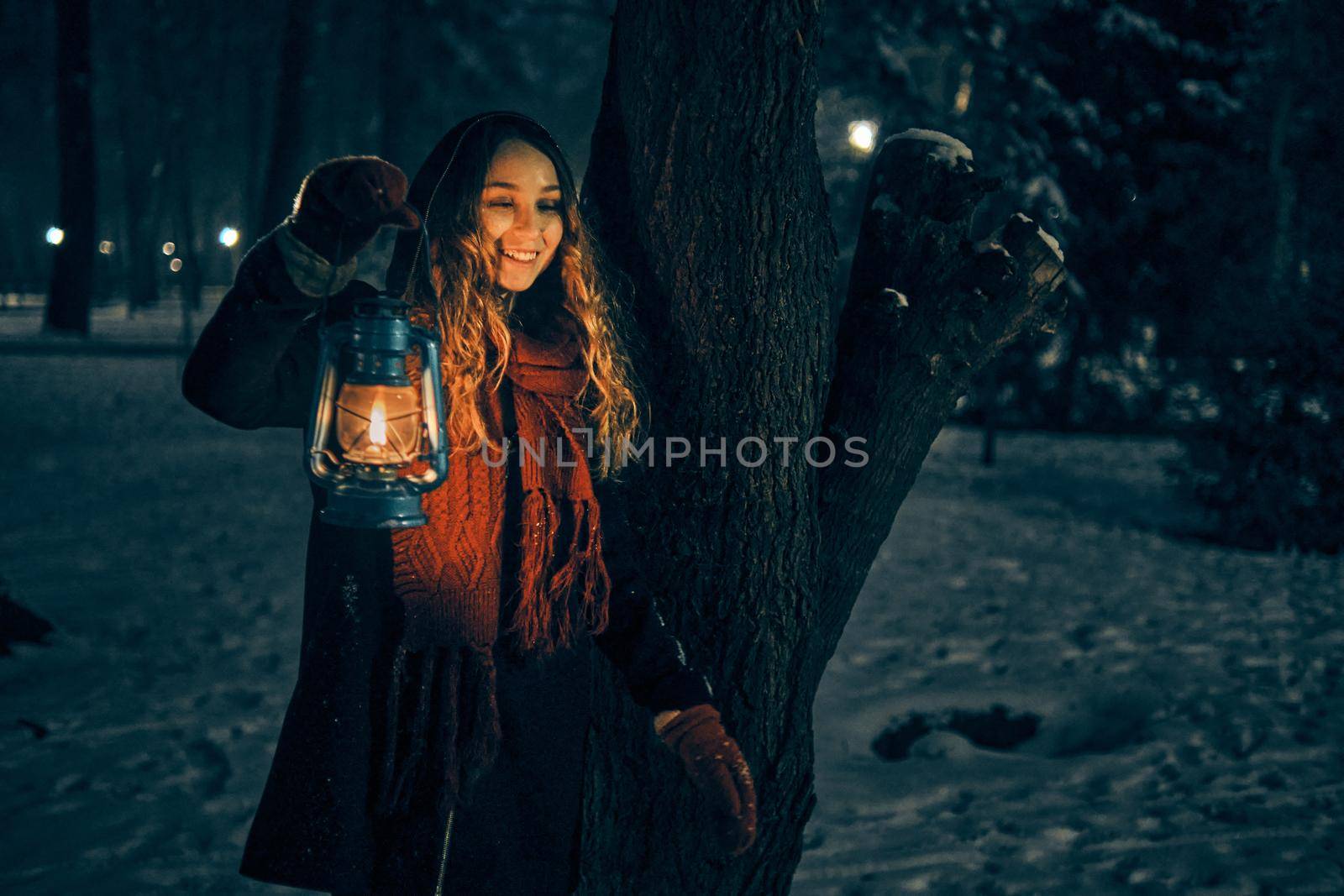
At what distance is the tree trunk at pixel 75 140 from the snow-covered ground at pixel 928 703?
46.0ft

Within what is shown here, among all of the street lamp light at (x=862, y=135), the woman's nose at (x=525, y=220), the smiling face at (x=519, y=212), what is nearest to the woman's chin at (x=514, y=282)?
the smiling face at (x=519, y=212)

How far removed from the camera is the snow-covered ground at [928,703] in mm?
3795

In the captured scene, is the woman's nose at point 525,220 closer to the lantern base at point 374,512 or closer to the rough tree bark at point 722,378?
the rough tree bark at point 722,378

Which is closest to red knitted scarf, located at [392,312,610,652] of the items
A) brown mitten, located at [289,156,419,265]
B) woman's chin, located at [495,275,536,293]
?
woman's chin, located at [495,275,536,293]

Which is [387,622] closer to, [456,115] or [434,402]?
[434,402]

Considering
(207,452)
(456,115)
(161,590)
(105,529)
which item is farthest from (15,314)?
(161,590)

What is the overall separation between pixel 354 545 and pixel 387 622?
168mm

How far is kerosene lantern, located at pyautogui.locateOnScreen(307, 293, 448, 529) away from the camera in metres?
1.76

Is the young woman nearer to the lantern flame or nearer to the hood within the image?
the hood

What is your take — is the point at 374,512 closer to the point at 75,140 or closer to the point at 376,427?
the point at 376,427

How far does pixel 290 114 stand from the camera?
48.9 ft

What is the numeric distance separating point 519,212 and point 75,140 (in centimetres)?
2358

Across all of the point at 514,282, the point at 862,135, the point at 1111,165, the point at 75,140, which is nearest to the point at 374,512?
the point at 514,282

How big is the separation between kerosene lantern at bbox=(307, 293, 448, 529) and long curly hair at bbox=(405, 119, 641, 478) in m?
0.17
